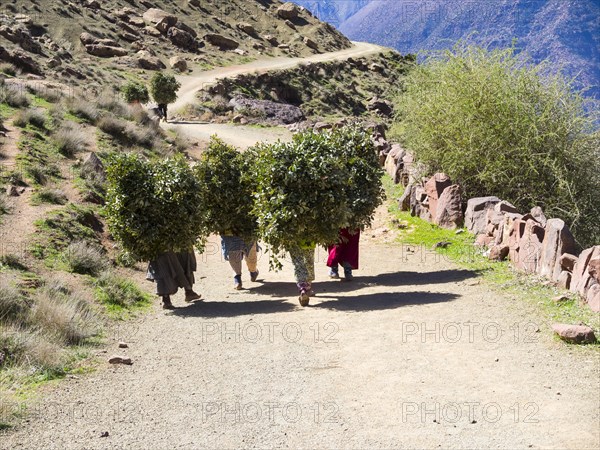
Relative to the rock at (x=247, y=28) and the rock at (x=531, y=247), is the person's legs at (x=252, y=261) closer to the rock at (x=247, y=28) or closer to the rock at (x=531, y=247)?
the rock at (x=531, y=247)

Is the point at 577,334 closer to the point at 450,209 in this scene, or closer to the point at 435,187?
the point at 450,209

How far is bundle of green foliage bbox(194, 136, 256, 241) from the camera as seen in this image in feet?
40.8

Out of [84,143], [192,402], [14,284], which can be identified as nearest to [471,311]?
[192,402]

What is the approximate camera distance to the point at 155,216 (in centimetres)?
1119

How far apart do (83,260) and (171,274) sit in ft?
6.70

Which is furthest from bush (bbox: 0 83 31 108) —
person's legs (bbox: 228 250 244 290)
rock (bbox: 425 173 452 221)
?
rock (bbox: 425 173 452 221)

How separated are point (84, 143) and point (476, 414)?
54.9 feet

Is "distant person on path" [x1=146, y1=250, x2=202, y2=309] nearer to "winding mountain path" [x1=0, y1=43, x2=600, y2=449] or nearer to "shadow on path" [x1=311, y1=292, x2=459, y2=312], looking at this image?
"winding mountain path" [x1=0, y1=43, x2=600, y2=449]

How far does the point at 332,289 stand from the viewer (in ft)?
40.5

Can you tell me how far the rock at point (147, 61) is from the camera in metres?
51.2

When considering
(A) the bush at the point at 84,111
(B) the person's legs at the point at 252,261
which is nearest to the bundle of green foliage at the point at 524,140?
(B) the person's legs at the point at 252,261

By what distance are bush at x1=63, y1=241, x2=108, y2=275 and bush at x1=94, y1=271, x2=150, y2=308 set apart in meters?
0.33

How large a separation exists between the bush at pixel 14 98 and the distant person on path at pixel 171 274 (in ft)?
43.1

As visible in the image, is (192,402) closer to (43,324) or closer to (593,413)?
(43,324)
